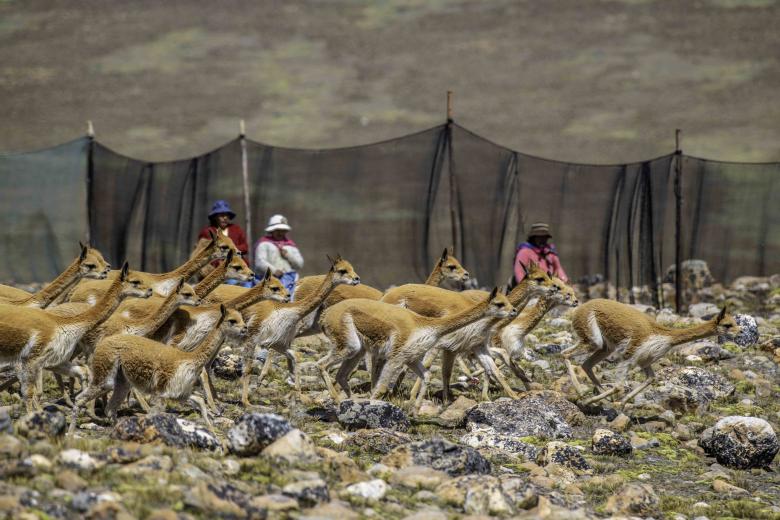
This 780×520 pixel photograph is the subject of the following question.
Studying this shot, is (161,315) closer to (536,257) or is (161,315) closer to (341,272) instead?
(341,272)

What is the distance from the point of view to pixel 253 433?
7.38 metres

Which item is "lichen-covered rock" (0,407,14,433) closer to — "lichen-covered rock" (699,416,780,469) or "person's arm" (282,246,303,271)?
"lichen-covered rock" (699,416,780,469)

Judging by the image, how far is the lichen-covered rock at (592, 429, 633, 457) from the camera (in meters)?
9.42

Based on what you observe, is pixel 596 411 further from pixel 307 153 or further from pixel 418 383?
pixel 307 153

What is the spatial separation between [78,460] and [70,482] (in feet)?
1.19

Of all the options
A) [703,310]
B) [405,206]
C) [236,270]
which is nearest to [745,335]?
[703,310]

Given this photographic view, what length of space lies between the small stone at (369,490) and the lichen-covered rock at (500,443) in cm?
227

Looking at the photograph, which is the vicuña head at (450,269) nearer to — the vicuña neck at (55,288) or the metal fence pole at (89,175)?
the vicuña neck at (55,288)

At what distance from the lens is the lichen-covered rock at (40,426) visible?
713 cm

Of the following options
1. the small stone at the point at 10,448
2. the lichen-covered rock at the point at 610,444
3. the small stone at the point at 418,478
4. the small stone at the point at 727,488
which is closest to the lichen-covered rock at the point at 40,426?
the small stone at the point at 10,448

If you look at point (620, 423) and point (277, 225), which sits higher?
point (277, 225)

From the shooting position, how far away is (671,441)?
10133 millimetres

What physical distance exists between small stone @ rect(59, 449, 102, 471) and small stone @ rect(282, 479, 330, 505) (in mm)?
1189

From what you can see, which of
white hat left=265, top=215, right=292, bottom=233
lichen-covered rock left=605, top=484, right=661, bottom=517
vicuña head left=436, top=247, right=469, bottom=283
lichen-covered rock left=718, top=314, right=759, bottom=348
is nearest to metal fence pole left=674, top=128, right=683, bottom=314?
lichen-covered rock left=718, top=314, right=759, bottom=348
